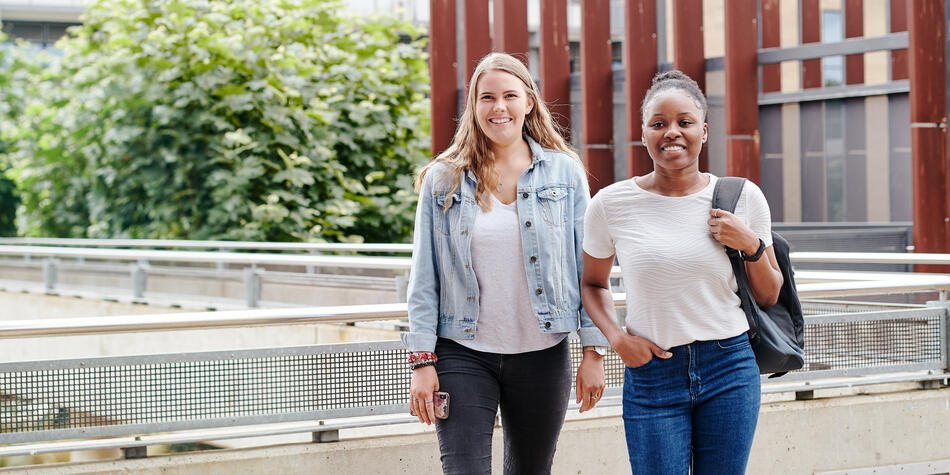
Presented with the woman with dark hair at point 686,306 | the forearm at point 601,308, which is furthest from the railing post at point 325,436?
the woman with dark hair at point 686,306

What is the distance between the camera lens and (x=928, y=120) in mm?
12211

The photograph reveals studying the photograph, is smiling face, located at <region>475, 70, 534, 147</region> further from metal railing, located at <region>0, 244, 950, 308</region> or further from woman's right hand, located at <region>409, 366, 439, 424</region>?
metal railing, located at <region>0, 244, 950, 308</region>

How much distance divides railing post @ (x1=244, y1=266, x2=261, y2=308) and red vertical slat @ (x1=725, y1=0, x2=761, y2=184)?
665cm

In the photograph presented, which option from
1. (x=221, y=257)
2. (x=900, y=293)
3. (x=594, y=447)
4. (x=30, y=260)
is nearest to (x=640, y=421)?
(x=594, y=447)

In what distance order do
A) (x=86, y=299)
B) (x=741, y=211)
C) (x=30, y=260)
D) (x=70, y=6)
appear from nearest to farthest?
(x=741, y=211)
(x=86, y=299)
(x=30, y=260)
(x=70, y=6)

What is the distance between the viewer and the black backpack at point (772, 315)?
278cm

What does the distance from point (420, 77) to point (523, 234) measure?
17.0m

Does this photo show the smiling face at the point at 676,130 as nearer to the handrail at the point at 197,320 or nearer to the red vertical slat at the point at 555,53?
the handrail at the point at 197,320

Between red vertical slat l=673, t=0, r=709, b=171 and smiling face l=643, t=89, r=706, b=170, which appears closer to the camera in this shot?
smiling face l=643, t=89, r=706, b=170

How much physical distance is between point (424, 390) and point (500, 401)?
0.88 feet

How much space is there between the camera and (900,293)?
224 inches

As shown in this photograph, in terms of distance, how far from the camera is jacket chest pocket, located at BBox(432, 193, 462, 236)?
2973mm

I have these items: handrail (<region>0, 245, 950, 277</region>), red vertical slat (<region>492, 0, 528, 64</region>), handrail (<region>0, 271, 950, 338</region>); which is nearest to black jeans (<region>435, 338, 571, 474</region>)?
handrail (<region>0, 271, 950, 338</region>)

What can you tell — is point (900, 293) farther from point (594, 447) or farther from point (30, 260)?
point (30, 260)
